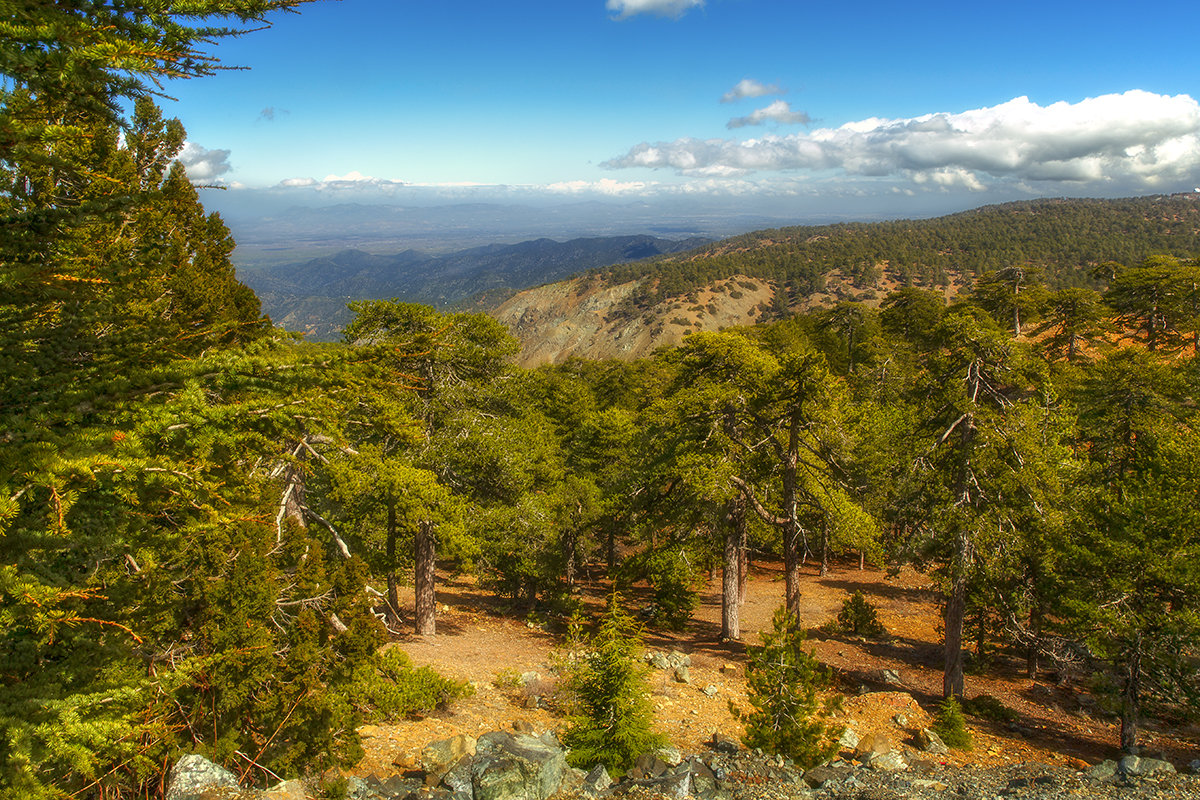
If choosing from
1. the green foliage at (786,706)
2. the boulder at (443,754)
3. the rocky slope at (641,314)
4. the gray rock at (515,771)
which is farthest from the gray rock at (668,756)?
the rocky slope at (641,314)

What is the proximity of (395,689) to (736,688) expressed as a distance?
30.1 feet

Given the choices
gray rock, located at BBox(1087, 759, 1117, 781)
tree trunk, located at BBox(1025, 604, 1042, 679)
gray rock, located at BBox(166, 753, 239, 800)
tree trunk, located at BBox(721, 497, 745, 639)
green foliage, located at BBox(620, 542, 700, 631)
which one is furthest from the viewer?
tree trunk, located at BBox(721, 497, 745, 639)

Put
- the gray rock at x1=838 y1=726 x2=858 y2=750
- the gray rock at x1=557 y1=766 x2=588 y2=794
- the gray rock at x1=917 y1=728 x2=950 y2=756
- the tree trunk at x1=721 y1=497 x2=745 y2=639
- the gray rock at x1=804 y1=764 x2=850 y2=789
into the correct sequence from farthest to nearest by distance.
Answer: the tree trunk at x1=721 y1=497 x2=745 y2=639
the gray rock at x1=917 y1=728 x2=950 y2=756
the gray rock at x1=838 y1=726 x2=858 y2=750
the gray rock at x1=804 y1=764 x2=850 y2=789
the gray rock at x1=557 y1=766 x2=588 y2=794

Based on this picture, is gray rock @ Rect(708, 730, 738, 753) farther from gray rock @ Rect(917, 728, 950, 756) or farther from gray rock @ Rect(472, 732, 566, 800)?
gray rock @ Rect(917, 728, 950, 756)

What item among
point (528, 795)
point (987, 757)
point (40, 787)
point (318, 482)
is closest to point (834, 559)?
point (987, 757)

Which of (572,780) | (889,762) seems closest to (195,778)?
(572,780)

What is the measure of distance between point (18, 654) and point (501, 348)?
41.0ft

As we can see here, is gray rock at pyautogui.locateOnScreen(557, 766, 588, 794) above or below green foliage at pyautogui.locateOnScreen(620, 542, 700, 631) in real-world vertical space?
above

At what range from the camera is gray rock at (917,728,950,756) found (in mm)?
11438

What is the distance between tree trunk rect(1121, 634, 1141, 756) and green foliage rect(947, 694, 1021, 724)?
2.28m

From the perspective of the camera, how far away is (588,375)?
51.5m

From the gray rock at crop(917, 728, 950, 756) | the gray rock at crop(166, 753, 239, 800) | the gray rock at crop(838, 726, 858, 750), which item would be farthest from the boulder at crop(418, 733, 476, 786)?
the gray rock at crop(917, 728, 950, 756)

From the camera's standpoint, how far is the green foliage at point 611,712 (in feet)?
26.7

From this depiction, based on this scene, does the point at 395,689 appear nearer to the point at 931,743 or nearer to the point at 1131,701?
the point at 931,743
